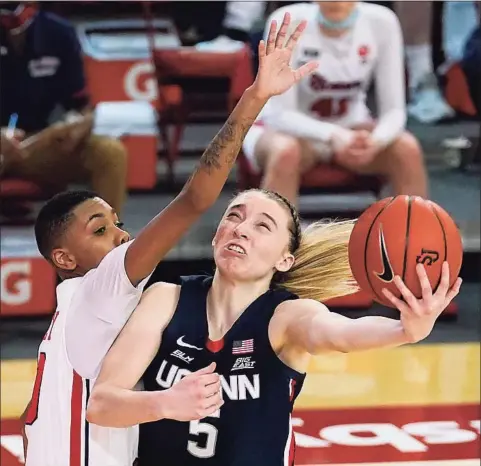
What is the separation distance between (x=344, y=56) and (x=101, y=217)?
3222mm

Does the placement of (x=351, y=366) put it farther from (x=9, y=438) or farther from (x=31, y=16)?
(x=31, y=16)

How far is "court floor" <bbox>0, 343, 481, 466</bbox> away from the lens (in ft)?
13.3

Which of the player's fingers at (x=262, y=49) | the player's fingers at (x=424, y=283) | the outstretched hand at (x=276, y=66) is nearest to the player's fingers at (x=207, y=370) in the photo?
the player's fingers at (x=424, y=283)

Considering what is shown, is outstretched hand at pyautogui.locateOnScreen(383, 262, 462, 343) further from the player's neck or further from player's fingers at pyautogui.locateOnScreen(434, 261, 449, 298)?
the player's neck

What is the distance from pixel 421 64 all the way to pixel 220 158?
16.1 ft

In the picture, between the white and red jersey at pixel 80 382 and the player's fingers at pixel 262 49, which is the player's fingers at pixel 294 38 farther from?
the white and red jersey at pixel 80 382

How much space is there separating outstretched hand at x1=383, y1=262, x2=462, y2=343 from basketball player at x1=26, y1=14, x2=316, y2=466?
43 centimetres

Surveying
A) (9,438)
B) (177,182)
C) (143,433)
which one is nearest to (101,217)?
(143,433)

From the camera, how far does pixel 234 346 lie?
2.59 meters

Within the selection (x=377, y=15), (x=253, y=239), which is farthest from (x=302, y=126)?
(x=253, y=239)

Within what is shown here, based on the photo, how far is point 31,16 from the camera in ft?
19.6

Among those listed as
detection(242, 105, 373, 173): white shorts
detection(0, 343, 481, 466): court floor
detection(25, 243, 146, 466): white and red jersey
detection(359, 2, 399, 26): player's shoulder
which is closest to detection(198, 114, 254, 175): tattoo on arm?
detection(25, 243, 146, 466): white and red jersey

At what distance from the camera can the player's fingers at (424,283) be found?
7.43 ft

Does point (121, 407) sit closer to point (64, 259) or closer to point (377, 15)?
point (64, 259)
